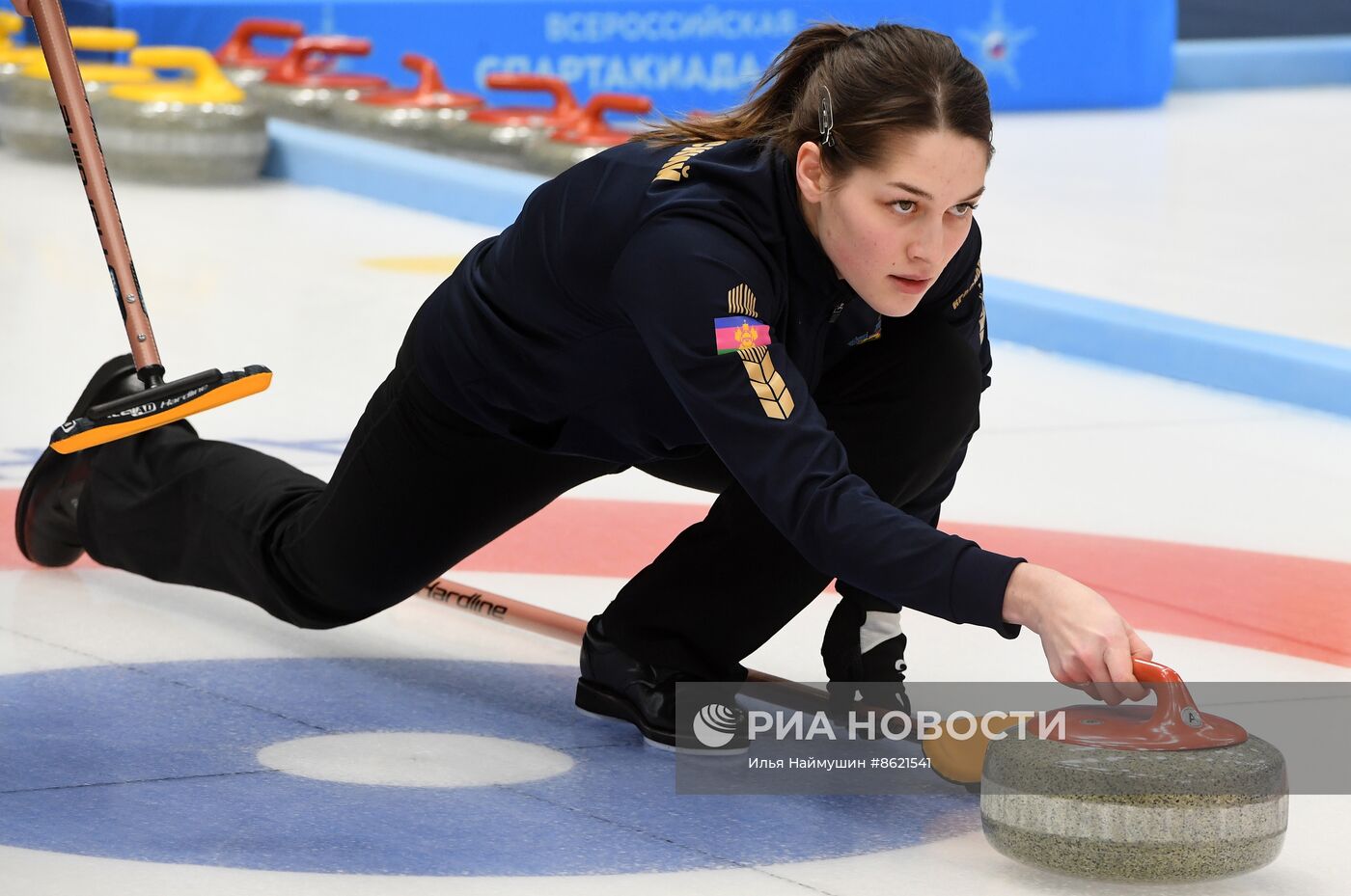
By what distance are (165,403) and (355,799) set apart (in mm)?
715

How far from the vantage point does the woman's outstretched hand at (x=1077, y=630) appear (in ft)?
4.99

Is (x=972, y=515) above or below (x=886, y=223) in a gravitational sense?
below

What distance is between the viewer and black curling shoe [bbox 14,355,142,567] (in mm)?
2559

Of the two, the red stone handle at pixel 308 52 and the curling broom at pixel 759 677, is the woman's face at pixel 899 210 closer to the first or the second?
the curling broom at pixel 759 677

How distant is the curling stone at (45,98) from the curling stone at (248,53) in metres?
0.81

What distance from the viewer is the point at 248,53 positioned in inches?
342

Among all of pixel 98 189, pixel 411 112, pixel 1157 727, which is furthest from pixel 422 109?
pixel 1157 727

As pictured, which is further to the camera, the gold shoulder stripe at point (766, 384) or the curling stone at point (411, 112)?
the curling stone at point (411, 112)

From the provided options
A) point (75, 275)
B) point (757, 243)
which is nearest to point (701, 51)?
point (75, 275)

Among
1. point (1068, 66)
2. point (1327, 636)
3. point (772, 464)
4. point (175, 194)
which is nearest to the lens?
point (772, 464)

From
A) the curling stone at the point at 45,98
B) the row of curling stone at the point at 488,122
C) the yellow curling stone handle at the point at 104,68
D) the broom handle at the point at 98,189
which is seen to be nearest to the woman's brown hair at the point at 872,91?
the broom handle at the point at 98,189

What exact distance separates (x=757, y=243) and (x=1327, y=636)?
108 centimetres

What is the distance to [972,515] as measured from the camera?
308cm

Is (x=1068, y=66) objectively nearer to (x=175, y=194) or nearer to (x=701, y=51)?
(x=701, y=51)
